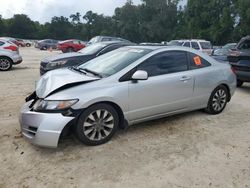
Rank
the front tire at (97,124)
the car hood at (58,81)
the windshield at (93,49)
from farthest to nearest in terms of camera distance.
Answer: the windshield at (93,49), the car hood at (58,81), the front tire at (97,124)

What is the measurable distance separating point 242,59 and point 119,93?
5.26 m

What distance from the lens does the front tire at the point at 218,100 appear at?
5831 mm

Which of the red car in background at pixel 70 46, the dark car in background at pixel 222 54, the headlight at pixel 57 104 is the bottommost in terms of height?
the red car in background at pixel 70 46

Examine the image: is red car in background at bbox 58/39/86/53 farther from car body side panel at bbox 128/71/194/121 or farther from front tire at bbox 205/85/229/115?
car body side panel at bbox 128/71/194/121

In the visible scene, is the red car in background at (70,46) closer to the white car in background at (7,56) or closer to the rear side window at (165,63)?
the white car in background at (7,56)

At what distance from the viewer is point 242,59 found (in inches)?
325

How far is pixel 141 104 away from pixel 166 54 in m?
1.10

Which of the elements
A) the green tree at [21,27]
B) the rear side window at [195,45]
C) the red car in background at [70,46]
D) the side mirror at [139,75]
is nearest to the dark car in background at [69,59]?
the side mirror at [139,75]

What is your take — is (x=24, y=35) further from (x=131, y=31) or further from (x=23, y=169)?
(x=23, y=169)

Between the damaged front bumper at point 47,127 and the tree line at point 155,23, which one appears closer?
the damaged front bumper at point 47,127

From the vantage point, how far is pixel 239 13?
44.7m

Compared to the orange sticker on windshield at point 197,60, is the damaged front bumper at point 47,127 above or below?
below

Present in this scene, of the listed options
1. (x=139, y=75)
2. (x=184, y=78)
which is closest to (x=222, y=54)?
(x=184, y=78)

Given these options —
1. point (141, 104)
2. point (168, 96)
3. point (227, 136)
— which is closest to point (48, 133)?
point (141, 104)
